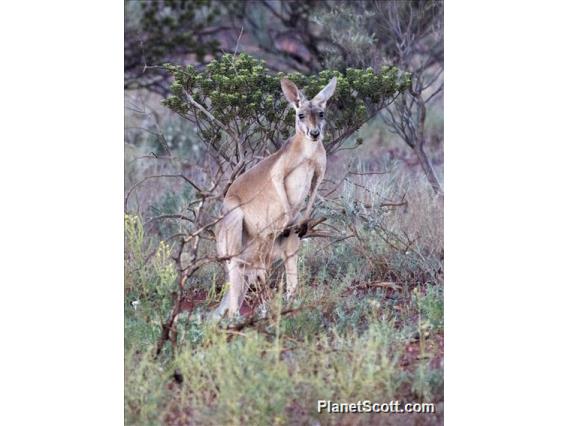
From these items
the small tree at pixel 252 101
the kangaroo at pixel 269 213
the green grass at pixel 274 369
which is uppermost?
the small tree at pixel 252 101

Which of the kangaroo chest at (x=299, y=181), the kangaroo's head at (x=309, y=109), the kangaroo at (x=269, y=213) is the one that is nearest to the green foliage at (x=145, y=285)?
the kangaroo at (x=269, y=213)

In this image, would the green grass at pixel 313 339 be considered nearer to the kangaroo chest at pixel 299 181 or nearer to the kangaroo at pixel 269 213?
the kangaroo at pixel 269 213

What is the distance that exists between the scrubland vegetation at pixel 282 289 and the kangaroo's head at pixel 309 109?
46cm

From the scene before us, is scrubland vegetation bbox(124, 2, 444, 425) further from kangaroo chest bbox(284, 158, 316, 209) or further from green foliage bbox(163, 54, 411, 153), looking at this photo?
kangaroo chest bbox(284, 158, 316, 209)

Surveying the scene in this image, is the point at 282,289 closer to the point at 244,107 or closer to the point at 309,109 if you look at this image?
the point at 309,109

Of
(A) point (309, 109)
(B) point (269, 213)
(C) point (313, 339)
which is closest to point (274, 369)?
(C) point (313, 339)

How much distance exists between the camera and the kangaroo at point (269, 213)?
19.1 feet

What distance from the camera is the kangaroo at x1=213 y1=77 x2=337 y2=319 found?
229 inches

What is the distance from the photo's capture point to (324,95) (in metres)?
5.66

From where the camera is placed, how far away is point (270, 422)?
4707mm

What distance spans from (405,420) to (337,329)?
0.82 m

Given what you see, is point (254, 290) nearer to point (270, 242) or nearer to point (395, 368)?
point (270, 242)

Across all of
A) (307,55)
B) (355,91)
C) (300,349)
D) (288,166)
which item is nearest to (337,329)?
(300,349)

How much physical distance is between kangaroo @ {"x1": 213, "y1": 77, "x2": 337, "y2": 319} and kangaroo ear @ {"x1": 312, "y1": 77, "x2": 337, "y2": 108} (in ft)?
0.67
